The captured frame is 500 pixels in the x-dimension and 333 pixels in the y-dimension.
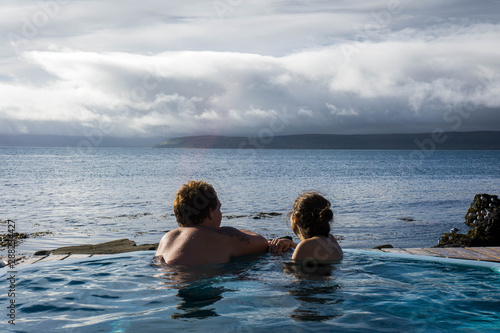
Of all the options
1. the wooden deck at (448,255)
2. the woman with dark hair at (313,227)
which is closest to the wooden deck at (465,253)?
the wooden deck at (448,255)

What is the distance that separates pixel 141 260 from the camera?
7.18m

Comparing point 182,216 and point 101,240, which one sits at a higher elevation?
point 182,216

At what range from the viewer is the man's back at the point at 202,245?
5.95 meters

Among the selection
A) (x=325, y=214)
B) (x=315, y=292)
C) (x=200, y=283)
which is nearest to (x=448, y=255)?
(x=325, y=214)

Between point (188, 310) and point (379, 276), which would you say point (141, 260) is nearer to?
point (188, 310)

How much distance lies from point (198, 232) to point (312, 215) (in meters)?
1.64

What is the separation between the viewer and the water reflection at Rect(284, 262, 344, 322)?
439 cm

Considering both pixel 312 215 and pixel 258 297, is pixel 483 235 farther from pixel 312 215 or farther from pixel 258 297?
pixel 258 297

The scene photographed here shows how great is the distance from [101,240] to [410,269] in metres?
11.6

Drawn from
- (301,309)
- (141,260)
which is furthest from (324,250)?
(141,260)

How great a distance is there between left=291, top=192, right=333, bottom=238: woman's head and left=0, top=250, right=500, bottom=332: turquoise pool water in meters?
0.58

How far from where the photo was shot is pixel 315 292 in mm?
5180

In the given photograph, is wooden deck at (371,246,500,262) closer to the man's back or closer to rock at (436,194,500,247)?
the man's back

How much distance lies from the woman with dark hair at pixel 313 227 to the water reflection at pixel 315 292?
0.51 ft
